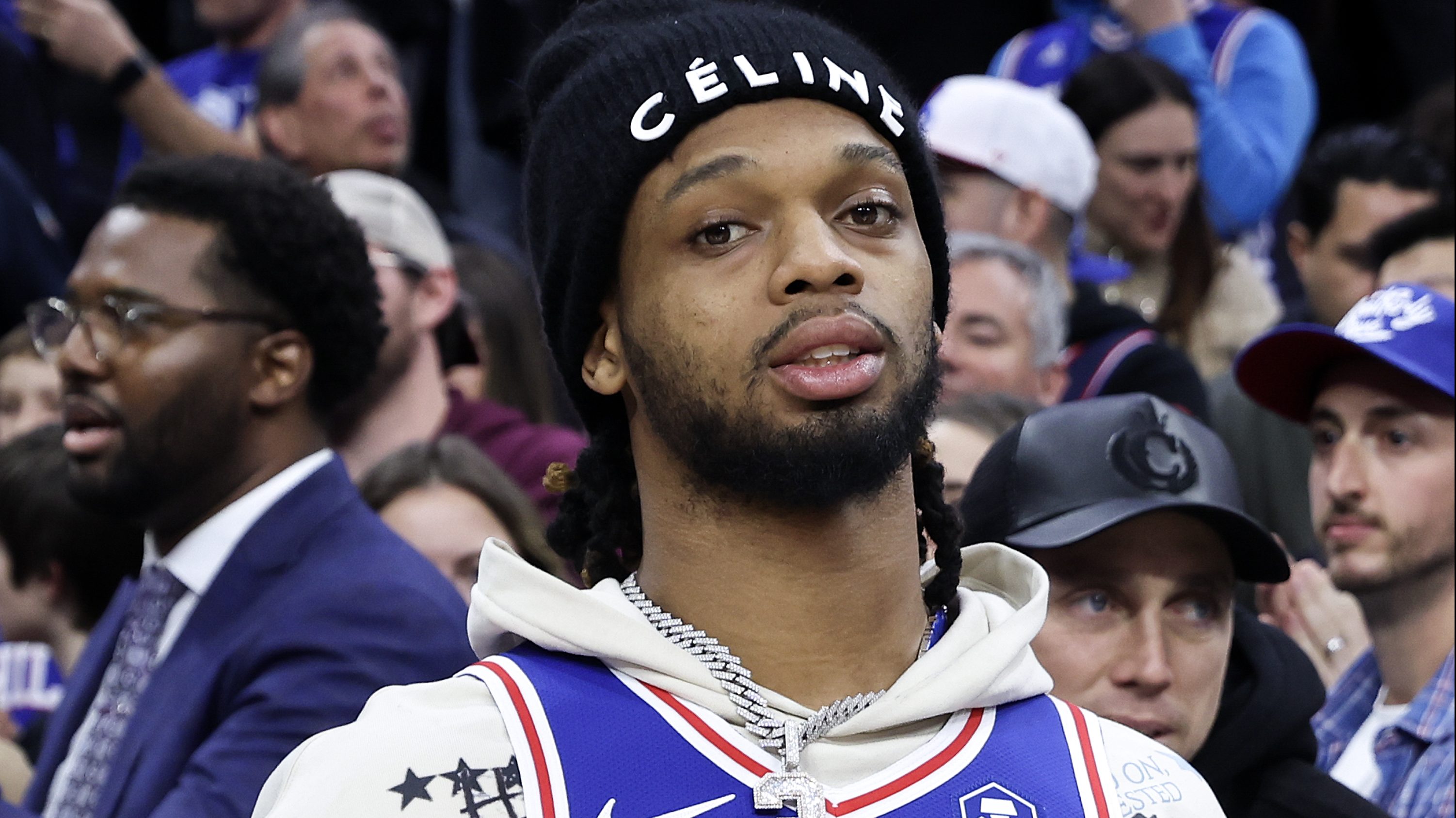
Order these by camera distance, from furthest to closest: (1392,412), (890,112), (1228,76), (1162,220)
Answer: (1228,76) → (1162,220) → (1392,412) → (890,112)

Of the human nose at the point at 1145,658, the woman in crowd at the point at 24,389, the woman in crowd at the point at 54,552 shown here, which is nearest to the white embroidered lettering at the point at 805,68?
the human nose at the point at 1145,658

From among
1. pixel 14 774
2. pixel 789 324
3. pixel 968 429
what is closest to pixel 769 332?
pixel 789 324

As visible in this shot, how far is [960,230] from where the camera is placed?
6285 millimetres

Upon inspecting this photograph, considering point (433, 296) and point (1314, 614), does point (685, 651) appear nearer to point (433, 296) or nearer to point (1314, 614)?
point (1314, 614)

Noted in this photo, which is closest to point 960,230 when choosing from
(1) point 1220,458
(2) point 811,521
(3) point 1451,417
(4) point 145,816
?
(3) point 1451,417

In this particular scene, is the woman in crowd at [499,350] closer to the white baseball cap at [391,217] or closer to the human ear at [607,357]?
the white baseball cap at [391,217]

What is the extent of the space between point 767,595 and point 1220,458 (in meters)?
1.51

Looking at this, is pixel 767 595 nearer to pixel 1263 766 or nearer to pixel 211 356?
pixel 1263 766

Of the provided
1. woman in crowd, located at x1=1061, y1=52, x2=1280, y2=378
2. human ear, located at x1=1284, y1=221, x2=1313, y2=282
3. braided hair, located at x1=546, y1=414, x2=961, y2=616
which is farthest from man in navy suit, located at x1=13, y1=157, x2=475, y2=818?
human ear, located at x1=1284, y1=221, x2=1313, y2=282

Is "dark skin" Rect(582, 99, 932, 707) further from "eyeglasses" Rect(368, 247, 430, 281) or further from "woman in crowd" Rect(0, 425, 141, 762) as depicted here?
"woman in crowd" Rect(0, 425, 141, 762)

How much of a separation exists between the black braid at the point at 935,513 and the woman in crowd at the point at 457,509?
196cm

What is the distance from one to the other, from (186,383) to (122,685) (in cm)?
64

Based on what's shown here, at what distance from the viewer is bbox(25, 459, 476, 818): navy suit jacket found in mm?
3549

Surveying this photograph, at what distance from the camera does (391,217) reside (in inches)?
228
